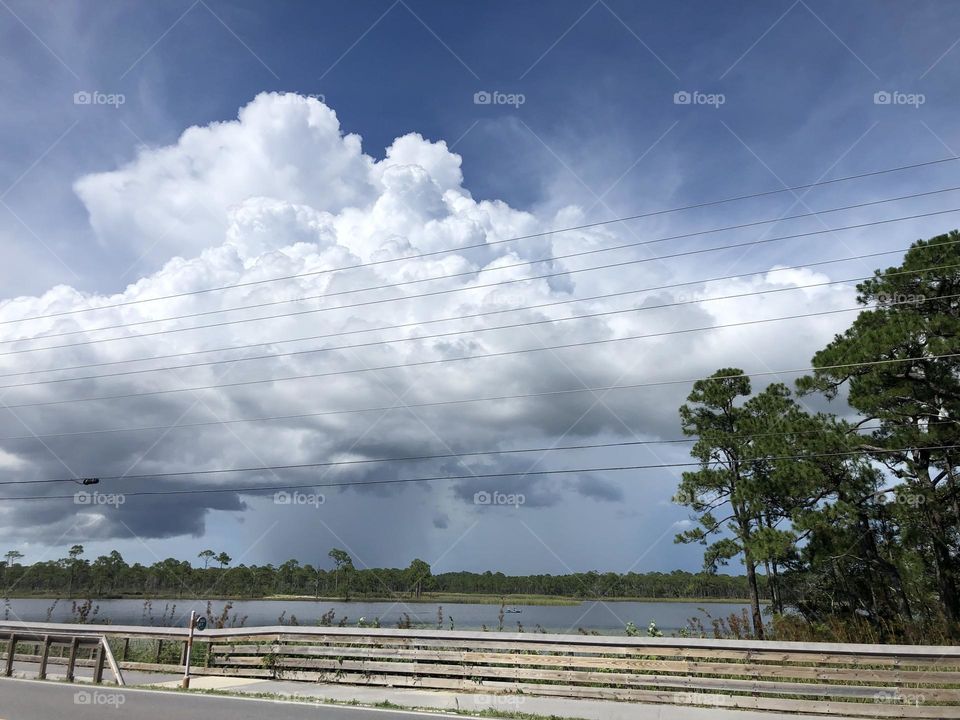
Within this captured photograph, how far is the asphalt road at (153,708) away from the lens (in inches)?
391

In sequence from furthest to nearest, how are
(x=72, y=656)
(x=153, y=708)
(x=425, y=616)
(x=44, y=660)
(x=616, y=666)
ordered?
(x=425, y=616) < (x=44, y=660) < (x=72, y=656) < (x=616, y=666) < (x=153, y=708)

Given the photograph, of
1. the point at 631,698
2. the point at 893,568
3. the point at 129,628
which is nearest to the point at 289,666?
the point at 129,628

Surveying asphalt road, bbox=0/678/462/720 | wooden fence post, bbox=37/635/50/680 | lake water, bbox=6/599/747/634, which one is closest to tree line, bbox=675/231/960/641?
lake water, bbox=6/599/747/634

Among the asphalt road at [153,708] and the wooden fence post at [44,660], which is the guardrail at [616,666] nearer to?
the wooden fence post at [44,660]

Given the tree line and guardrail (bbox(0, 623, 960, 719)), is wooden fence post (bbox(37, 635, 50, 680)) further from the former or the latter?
the tree line

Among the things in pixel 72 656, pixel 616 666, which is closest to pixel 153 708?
pixel 72 656

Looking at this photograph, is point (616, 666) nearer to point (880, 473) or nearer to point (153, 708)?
point (153, 708)

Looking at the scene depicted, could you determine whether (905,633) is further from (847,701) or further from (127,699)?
(127,699)

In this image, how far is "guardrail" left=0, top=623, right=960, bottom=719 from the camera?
1005cm

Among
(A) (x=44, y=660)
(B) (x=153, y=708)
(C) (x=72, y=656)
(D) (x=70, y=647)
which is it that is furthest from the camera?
(D) (x=70, y=647)

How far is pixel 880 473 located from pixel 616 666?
44.8 feet

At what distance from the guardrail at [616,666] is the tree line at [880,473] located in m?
9.25

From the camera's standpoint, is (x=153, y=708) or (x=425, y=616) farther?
(x=425, y=616)

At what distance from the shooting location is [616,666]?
39.6 ft
